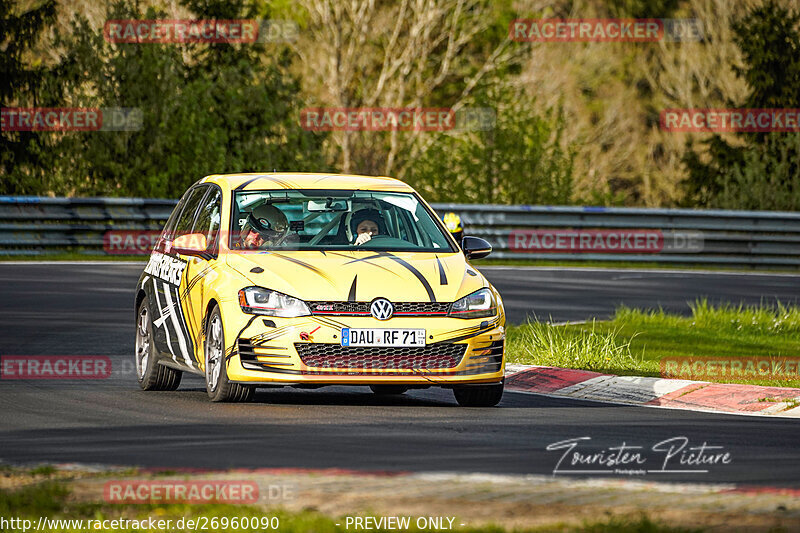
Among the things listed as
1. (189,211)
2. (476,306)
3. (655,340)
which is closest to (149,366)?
(189,211)

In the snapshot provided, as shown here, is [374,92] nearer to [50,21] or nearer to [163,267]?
[50,21]

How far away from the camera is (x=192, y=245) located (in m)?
11.8

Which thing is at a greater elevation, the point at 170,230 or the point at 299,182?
the point at 299,182

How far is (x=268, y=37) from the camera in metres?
44.2

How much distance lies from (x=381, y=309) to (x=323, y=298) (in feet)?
1.33

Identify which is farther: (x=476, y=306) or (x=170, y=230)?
(x=170, y=230)

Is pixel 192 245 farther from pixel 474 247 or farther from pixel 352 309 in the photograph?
pixel 474 247

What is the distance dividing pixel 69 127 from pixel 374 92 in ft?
68.4

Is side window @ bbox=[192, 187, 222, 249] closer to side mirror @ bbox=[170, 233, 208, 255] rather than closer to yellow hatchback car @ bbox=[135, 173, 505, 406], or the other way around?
yellow hatchback car @ bbox=[135, 173, 505, 406]

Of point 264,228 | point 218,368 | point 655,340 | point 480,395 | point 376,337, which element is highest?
point 264,228

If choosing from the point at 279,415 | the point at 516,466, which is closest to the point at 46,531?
the point at 516,466

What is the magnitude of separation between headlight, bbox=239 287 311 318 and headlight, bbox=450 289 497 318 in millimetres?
1062

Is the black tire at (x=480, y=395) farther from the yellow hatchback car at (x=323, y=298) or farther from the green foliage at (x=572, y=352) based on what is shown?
the green foliage at (x=572, y=352)

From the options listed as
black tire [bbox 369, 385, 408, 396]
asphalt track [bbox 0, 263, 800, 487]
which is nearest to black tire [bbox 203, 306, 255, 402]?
asphalt track [bbox 0, 263, 800, 487]
